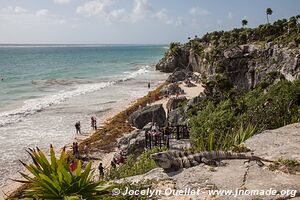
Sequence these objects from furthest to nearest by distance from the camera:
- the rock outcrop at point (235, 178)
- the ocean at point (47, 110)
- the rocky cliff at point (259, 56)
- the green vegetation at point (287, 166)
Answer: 1. the rocky cliff at point (259, 56)
2. the ocean at point (47, 110)
3. the green vegetation at point (287, 166)
4. the rock outcrop at point (235, 178)

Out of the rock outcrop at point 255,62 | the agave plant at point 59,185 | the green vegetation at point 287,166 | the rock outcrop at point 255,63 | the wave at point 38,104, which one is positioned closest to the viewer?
the agave plant at point 59,185

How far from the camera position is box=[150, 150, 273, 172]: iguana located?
892 cm

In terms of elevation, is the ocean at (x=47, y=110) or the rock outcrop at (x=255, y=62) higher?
the rock outcrop at (x=255, y=62)

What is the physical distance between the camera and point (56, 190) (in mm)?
6430

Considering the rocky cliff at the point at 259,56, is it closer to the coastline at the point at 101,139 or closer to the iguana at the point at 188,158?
the coastline at the point at 101,139

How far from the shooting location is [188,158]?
30.3 feet

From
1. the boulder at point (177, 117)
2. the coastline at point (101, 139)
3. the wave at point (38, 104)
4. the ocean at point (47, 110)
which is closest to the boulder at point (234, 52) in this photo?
the coastline at point (101, 139)

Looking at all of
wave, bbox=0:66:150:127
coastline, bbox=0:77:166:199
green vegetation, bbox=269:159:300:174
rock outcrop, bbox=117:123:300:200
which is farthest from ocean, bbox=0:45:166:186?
green vegetation, bbox=269:159:300:174

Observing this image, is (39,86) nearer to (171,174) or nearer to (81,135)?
(81,135)

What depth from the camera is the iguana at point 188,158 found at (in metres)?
8.92

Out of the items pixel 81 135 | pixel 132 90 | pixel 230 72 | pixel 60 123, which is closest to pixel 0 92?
pixel 132 90

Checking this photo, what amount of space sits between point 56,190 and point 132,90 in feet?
171

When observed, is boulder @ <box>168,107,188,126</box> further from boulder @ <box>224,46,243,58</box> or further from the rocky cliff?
boulder @ <box>224,46,243,58</box>

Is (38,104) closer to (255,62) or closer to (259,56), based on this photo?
(255,62)
